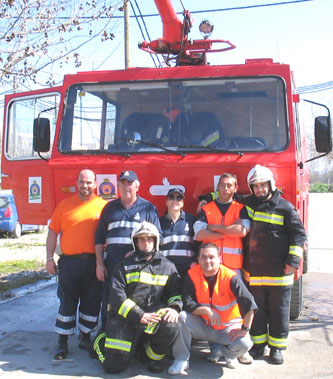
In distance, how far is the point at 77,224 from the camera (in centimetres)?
447

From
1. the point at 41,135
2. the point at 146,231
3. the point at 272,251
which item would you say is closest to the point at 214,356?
the point at 272,251

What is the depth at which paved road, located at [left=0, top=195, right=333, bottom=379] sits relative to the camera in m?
3.98

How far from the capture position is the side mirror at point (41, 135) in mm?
5137

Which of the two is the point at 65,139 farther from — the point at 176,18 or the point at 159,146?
the point at 176,18

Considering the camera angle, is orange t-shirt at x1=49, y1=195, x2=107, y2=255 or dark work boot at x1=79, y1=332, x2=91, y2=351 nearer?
orange t-shirt at x1=49, y1=195, x2=107, y2=255

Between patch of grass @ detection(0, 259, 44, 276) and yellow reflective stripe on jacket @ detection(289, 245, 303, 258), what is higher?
yellow reflective stripe on jacket @ detection(289, 245, 303, 258)

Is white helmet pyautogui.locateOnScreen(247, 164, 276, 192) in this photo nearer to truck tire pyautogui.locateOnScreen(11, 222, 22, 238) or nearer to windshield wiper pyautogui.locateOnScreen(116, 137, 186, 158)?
windshield wiper pyautogui.locateOnScreen(116, 137, 186, 158)

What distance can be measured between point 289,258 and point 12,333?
2.90 meters

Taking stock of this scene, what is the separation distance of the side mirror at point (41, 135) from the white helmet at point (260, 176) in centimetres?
218

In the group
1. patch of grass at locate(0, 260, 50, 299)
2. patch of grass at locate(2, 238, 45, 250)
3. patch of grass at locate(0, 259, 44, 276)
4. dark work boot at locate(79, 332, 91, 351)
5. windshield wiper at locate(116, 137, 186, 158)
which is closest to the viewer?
dark work boot at locate(79, 332, 91, 351)

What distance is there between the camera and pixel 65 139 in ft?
16.9

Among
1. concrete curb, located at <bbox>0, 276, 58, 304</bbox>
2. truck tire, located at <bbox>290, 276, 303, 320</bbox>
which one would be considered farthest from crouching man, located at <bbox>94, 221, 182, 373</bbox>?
concrete curb, located at <bbox>0, 276, 58, 304</bbox>

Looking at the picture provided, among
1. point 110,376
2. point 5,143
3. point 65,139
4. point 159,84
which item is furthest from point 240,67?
point 110,376

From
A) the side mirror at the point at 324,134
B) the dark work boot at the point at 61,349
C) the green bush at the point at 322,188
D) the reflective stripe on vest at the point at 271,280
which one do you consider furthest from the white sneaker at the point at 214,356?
the green bush at the point at 322,188
